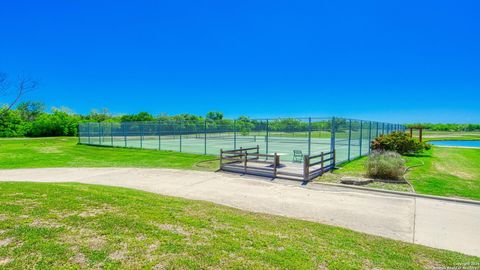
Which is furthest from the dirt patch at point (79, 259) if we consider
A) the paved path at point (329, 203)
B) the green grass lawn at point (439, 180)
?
the green grass lawn at point (439, 180)

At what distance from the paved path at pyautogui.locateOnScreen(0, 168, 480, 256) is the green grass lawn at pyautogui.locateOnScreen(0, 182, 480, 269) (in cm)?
73

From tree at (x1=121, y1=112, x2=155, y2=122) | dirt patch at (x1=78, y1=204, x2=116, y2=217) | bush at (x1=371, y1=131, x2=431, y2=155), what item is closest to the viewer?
dirt patch at (x1=78, y1=204, x2=116, y2=217)

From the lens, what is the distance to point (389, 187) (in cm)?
809

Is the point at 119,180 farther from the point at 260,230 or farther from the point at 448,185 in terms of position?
the point at 448,185

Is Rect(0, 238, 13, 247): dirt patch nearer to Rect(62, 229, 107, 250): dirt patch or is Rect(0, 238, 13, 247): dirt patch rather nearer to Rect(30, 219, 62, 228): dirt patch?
Rect(30, 219, 62, 228): dirt patch

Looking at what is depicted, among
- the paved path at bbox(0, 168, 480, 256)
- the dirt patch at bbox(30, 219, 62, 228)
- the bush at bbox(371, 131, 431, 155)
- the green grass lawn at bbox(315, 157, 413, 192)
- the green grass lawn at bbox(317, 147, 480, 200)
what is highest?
the bush at bbox(371, 131, 431, 155)

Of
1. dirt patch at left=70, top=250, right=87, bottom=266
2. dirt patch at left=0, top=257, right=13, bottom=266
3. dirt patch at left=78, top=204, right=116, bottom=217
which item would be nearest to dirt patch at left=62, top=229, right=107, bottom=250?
dirt patch at left=70, top=250, right=87, bottom=266

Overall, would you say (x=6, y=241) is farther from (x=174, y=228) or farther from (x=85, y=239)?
(x=174, y=228)

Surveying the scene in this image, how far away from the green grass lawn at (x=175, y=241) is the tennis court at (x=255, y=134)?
316 inches

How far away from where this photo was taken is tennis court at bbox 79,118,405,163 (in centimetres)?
1365

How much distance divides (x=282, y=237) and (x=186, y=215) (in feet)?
5.99

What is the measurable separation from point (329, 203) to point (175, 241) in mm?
4279

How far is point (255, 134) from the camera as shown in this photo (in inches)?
704

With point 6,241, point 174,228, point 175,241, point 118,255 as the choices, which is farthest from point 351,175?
point 6,241
